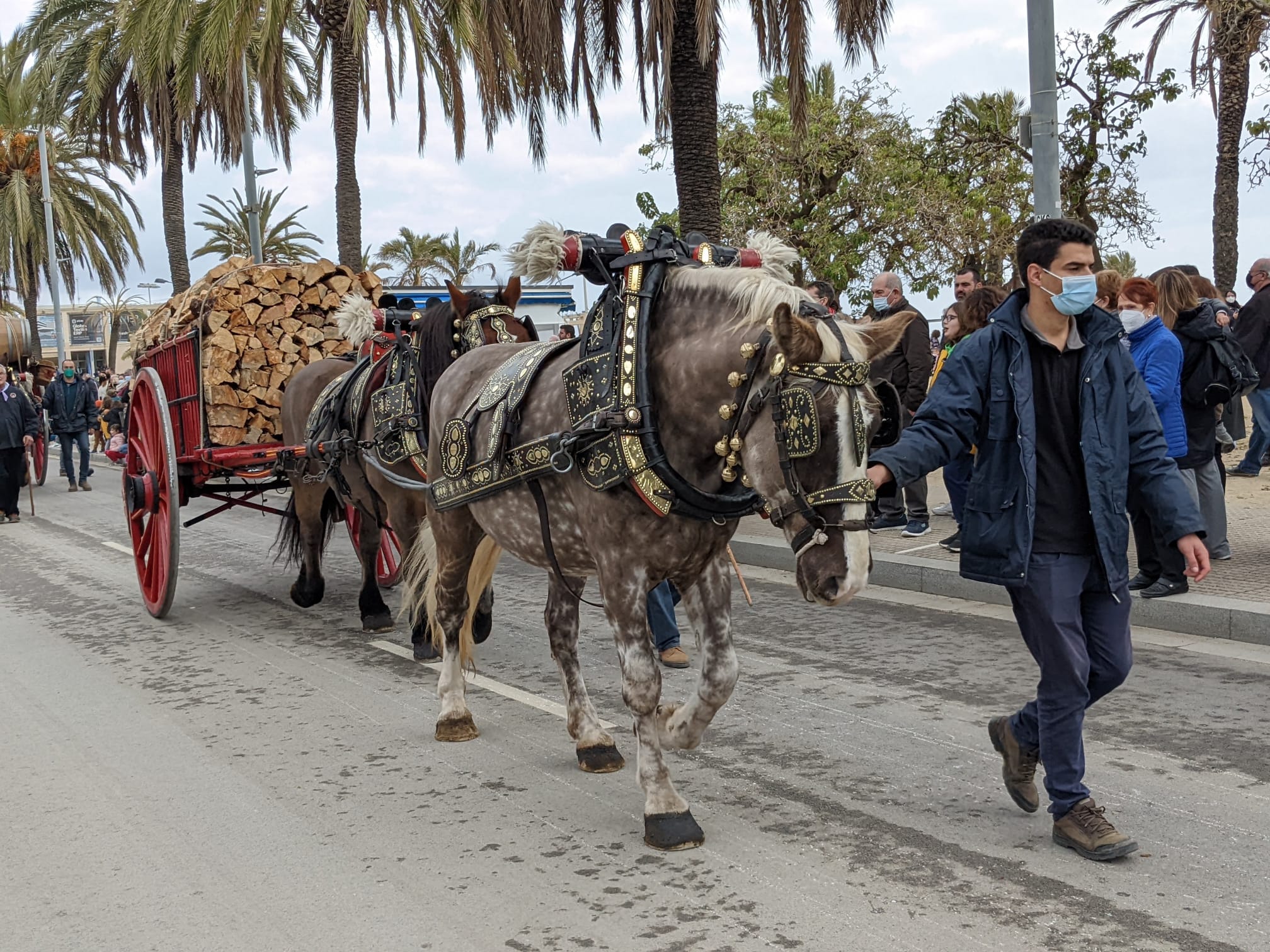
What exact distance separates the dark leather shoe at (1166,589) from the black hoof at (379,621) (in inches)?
176

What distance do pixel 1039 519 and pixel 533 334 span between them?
138 inches

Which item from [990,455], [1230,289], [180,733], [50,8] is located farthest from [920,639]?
[50,8]

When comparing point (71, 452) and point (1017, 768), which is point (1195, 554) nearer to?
point (1017, 768)

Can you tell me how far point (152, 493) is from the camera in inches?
322

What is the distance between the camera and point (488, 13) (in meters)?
12.3

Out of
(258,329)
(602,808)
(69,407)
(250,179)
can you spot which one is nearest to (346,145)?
(250,179)

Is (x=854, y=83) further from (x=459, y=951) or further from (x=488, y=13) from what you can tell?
(x=459, y=951)

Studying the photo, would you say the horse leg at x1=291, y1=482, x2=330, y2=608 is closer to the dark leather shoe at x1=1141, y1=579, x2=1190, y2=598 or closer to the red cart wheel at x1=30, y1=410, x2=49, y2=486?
the dark leather shoe at x1=1141, y1=579, x2=1190, y2=598

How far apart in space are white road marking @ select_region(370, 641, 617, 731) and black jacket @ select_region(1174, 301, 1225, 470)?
14.2 ft

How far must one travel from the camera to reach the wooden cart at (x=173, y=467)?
7938 mm

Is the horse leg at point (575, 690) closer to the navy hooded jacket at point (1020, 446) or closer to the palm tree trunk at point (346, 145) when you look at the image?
the navy hooded jacket at point (1020, 446)

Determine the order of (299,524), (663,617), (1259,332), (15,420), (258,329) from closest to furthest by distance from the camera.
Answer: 1. (663,617)
2. (299,524)
3. (258,329)
4. (1259,332)
5. (15,420)

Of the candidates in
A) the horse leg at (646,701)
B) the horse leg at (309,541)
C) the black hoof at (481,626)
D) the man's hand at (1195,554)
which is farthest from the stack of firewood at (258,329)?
the man's hand at (1195,554)

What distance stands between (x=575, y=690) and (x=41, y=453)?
649 inches
